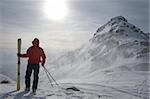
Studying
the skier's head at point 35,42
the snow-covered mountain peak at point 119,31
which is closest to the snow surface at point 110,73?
the snow-covered mountain peak at point 119,31

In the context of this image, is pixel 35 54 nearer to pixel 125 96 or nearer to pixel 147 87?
pixel 125 96

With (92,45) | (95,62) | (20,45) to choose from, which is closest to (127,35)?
(95,62)

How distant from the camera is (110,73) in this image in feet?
109

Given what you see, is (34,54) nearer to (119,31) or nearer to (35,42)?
(35,42)

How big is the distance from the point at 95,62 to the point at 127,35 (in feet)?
63.8

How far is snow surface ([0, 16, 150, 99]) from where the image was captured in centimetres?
1473

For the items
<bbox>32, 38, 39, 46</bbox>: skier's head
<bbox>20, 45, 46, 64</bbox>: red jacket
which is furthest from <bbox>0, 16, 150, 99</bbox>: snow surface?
<bbox>32, 38, 39, 46</bbox>: skier's head

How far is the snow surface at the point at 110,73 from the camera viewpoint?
14.7 meters

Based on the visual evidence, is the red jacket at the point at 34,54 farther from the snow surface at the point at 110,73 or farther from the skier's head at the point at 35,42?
the snow surface at the point at 110,73

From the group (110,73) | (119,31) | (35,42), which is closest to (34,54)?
(35,42)

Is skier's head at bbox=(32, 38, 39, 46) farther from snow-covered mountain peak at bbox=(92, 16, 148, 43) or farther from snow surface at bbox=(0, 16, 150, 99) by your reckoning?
snow-covered mountain peak at bbox=(92, 16, 148, 43)

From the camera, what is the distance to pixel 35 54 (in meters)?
14.6

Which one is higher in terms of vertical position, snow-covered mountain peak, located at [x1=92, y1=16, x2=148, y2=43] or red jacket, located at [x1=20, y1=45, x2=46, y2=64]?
snow-covered mountain peak, located at [x1=92, y1=16, x2=148, y2=43]

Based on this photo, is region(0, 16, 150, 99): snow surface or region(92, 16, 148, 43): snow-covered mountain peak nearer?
region(0, 16, 150, 99): snow surface
